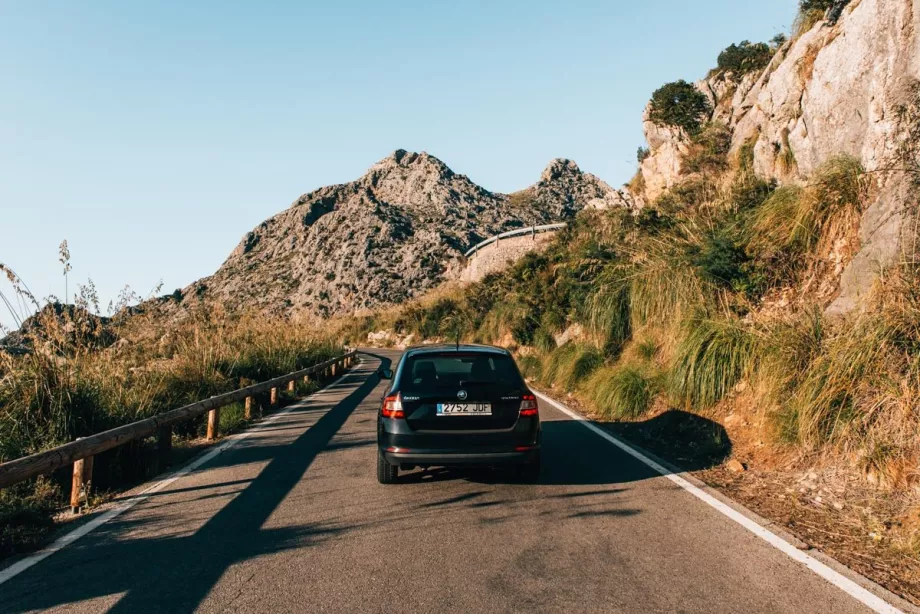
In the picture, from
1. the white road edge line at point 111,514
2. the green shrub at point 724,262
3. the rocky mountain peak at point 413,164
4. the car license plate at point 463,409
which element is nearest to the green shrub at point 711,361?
the green shrub at point 724,262

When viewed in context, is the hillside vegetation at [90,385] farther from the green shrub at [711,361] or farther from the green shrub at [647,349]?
the green shrub at [647,349]

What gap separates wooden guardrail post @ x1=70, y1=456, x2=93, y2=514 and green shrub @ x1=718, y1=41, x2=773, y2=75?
2538cm

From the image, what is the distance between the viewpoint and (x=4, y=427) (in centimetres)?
697

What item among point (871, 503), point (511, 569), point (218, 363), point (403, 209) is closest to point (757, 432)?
point (871, 503)

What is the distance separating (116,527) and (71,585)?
1.38 metres

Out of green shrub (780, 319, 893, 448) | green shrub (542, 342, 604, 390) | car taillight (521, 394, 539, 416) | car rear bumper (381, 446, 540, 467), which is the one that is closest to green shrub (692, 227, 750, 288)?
green shrub (780, 319, 893, 448)

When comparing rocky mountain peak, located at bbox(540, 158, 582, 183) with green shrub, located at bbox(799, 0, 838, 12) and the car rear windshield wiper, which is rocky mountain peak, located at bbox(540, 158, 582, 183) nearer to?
green shrub, located at bbox(799, 0, 838, 12)

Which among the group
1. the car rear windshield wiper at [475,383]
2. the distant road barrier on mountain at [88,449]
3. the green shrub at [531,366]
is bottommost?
the green shrub at [531,366]

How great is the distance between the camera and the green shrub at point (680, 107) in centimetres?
2681

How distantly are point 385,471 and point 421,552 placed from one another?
213cm

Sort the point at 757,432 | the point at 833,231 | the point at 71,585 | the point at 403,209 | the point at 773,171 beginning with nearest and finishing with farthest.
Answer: the point at 71,585 → the point at 757,432 → the point at 833,231 → the point at 773,171 → the point at 403,209

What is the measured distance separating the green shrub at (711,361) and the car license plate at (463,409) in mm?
3914

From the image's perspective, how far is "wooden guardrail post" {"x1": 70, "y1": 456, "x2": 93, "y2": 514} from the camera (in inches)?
242

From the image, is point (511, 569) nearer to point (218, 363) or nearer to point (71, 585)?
point (71, 585)
